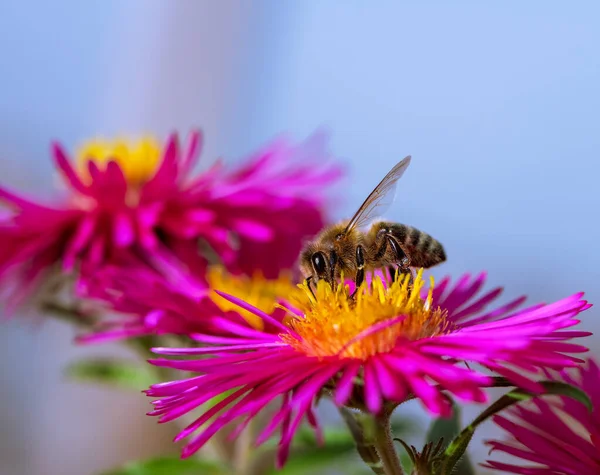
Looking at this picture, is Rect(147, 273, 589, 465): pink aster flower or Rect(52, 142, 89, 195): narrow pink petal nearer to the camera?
Rect(147, 273, 589, 465): pink aster flower

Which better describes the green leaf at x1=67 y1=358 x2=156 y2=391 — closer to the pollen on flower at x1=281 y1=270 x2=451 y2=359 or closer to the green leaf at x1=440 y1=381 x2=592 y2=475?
the pollen on flower at x1=281 y1=270 x2=451 y2=359

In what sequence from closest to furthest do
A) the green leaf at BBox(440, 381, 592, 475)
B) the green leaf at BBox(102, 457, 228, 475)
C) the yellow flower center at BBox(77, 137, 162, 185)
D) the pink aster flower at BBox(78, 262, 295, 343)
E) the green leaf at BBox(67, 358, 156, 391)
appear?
the green leaf at BBox(440, 381, 592, 475), the pink aster flower at BBox(78, 262, 295, 343), the green leaf at BBox(102, 457, 228, 475), the green leaf at BBox(67, 358, 156, 391), the yellow flower center at BBox(77, 137, 162, 185)

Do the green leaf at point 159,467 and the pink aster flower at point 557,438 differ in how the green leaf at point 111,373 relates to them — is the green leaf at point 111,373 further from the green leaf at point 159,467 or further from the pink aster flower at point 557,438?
the pink aster flower at point 557,438

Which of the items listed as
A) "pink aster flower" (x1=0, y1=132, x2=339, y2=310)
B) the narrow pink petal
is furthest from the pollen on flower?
the narrow pink petal

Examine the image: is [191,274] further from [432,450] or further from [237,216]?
[432,450]

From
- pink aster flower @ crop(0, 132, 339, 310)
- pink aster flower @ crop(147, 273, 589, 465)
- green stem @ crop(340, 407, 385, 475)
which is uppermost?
pink aster flower @ crop(0, 132, 339, 310)

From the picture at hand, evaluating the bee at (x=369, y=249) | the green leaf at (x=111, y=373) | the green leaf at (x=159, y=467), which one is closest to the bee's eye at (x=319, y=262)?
the bee at (x=369, y=249)
